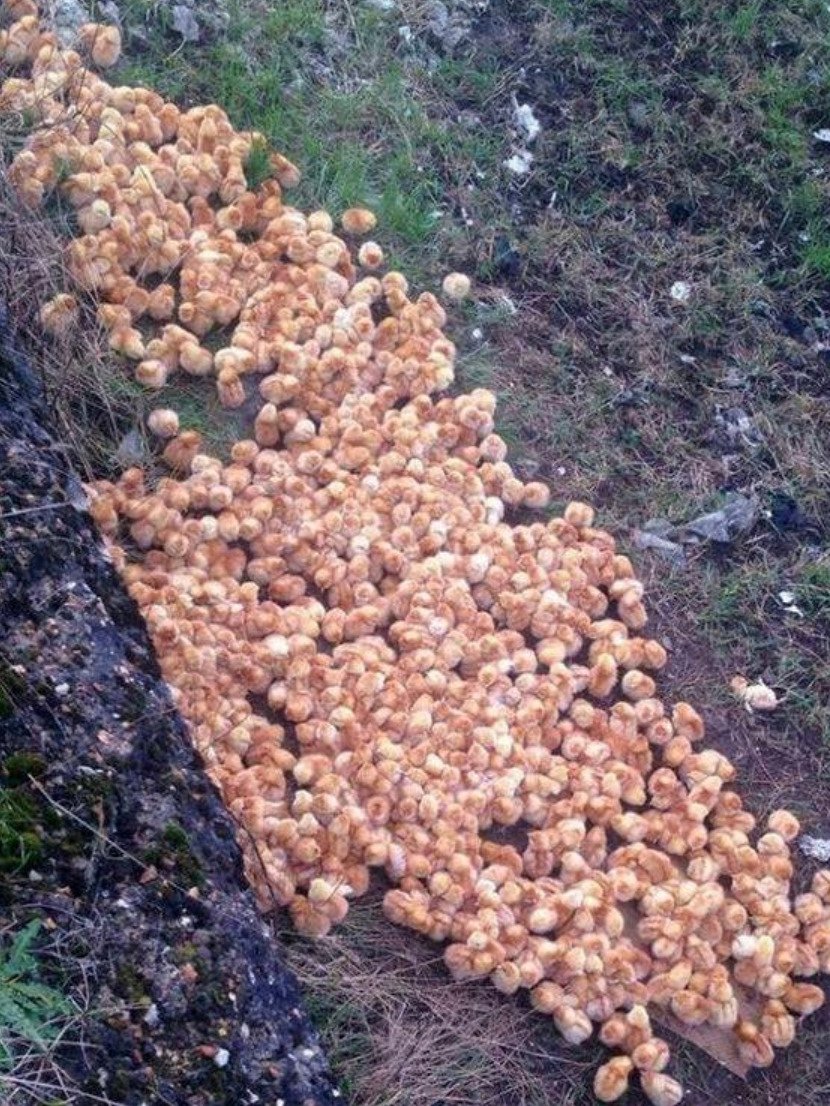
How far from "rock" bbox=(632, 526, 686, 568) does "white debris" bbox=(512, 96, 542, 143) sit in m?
1.80

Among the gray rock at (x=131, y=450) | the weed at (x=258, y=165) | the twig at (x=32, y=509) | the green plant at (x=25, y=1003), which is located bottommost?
the gray rock at (x=131, y=450)

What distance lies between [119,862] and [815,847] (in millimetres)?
2197

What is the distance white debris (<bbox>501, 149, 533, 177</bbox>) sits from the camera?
5160 millimetres

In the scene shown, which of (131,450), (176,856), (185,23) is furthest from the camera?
(185,23)

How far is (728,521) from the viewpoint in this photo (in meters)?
4.48

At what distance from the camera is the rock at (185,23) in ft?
16.1

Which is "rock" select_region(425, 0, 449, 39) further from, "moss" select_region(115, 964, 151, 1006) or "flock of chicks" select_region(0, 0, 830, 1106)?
"moss" select_region(115, 964, 151, 1006)

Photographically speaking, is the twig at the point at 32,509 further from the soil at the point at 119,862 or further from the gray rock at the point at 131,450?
the gray rock at the point at 131,450

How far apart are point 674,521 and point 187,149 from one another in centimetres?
208

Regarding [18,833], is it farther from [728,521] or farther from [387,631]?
[728,521]

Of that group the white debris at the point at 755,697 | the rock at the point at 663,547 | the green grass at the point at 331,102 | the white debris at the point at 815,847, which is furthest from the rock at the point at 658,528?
the green grass at the point at 331,102

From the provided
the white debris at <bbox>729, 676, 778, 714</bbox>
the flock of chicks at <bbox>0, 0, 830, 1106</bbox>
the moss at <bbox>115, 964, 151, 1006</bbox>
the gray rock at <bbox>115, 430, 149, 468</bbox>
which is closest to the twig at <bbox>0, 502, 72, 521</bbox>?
the flock of chicks at <bbox>0, 0, 830, 1106</bbox>

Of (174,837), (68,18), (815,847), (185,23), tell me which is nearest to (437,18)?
(185,23)

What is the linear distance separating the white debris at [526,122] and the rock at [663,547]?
71.0 inches
